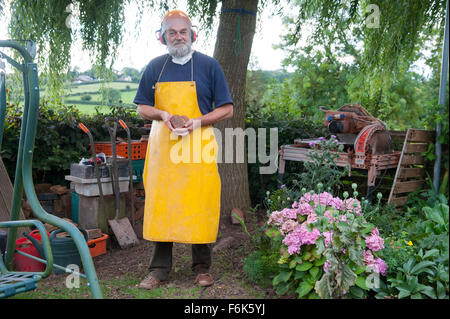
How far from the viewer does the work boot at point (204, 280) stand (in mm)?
Answer: 2947

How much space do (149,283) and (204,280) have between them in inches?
14.3

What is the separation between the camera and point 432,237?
2.73m

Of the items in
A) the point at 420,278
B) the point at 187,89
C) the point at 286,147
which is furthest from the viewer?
the point at 286,147

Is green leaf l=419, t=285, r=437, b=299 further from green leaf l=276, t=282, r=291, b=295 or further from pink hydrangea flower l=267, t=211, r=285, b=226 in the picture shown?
pink hydrangea flower l=267, t=211, r=285, b=226

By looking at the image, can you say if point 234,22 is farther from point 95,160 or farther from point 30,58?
point 30,58

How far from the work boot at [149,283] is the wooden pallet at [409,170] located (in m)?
2.13

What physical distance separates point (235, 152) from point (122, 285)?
2.05 meters

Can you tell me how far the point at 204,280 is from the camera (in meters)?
2.96

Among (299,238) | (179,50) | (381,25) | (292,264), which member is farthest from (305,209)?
(381,25)

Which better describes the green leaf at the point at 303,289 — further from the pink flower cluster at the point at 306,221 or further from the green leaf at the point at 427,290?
the green leaf at the point at 427,290

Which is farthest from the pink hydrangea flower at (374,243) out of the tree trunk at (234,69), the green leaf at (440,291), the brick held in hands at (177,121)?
the tree trunk at (234,69)

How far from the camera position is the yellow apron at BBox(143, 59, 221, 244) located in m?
2.86

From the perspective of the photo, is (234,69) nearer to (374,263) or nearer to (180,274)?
(180,274)
